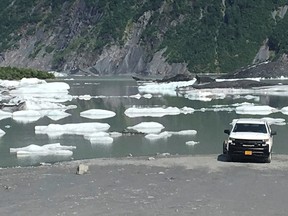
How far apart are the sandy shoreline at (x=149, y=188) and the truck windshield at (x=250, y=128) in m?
1.16

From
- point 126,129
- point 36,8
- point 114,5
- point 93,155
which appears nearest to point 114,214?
point 93,155

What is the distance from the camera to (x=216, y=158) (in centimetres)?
1934

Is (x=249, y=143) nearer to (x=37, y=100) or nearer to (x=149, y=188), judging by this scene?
(x=149, y=188)

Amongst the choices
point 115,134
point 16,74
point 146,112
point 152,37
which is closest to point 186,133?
point 115,134

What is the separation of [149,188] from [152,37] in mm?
156290

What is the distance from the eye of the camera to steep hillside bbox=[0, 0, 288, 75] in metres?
→ 164

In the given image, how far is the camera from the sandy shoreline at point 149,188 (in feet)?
39.9

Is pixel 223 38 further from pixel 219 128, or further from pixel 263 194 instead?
pixel 263 194

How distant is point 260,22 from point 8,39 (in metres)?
82.8

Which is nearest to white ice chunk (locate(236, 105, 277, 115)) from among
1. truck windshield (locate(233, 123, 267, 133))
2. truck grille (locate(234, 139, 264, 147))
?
truck windshield (locate(233, 123, 267, 133))

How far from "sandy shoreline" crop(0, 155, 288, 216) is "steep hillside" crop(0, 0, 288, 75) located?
140059mm

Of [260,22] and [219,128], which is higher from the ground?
[260,22]

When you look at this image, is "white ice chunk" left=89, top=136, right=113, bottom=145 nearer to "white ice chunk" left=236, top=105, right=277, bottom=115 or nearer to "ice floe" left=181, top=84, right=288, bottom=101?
"white ice chunk" left=236, top=105, right=277, bottom=115

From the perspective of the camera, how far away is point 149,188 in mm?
14250
